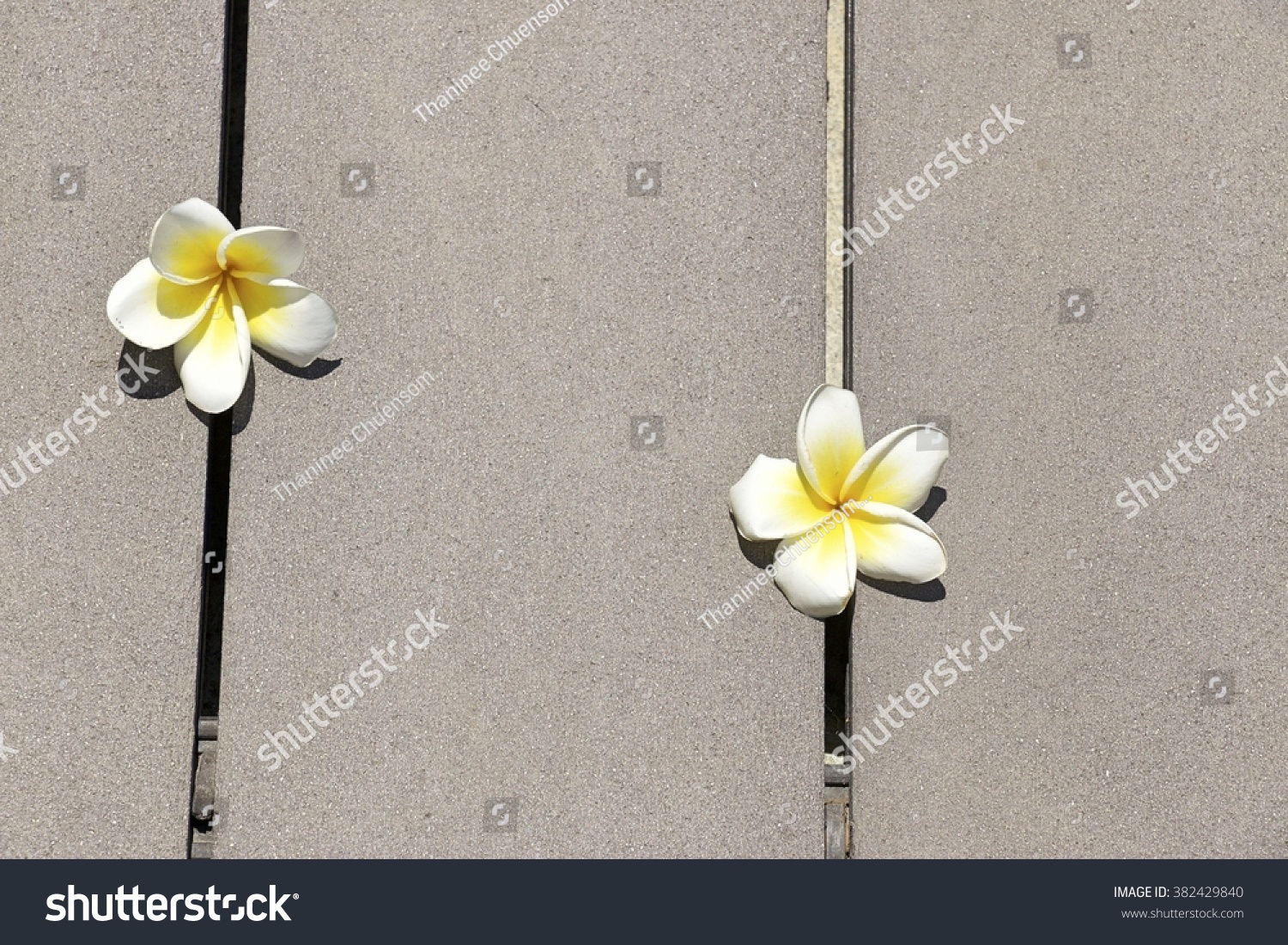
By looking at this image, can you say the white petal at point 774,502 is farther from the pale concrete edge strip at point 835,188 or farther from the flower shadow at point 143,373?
the flower shadow at point 143,373

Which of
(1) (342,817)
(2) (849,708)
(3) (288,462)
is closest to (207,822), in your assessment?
(1) (342,817)

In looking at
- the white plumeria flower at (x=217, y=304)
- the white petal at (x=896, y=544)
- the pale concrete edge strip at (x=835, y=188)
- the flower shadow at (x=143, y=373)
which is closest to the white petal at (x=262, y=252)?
the white plumeria flower at (x=217, y=304)

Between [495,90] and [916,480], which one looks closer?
[916,480]

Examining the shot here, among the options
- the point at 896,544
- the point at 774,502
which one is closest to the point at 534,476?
the point at 774,502

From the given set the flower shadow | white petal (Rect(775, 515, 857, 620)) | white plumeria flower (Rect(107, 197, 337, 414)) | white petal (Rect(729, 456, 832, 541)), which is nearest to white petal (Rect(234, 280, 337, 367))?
white plumeria flower (Rect(107, 197, 337, 414))

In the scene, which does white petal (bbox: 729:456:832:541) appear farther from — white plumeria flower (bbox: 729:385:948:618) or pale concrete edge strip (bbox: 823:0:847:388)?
pale concrete edge strip (bbox: 823:0:847:388)

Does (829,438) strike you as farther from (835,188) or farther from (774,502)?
(835,188)
